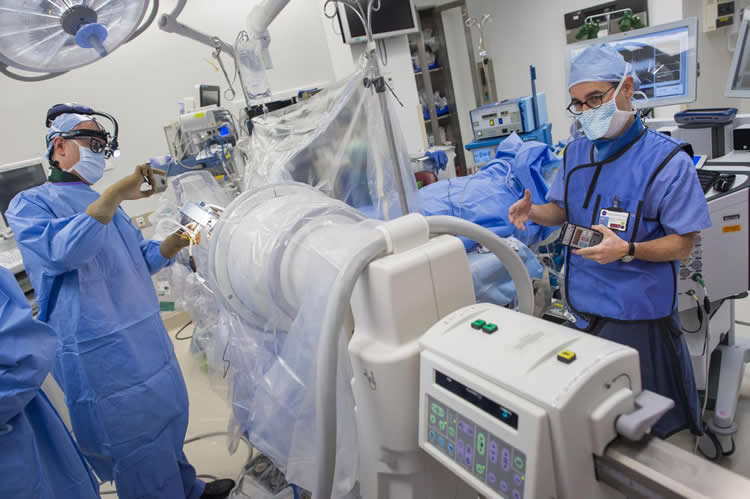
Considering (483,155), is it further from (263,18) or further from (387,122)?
(387,122)

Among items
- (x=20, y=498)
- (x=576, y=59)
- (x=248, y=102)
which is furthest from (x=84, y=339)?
(x=576, y=59)

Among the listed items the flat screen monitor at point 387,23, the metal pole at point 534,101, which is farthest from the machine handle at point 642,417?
the flat screen monitor at point 387,23

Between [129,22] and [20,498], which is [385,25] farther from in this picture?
[20,498]

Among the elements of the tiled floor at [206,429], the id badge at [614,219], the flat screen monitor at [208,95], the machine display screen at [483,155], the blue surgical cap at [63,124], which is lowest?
the tiled floor at [206,429]

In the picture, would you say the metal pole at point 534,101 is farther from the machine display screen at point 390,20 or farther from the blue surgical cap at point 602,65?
the blue surgical cap at point 602,65

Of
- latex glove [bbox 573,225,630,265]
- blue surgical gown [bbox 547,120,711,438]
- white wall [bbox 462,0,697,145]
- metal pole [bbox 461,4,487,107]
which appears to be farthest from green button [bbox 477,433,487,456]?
metal pole [bbox 461,4,487,107]

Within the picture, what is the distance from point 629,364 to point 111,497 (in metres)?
2.54

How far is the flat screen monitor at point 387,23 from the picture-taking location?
415 centimetres

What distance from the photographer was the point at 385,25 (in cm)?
423

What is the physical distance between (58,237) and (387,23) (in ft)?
11.8

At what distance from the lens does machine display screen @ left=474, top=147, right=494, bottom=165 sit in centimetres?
387

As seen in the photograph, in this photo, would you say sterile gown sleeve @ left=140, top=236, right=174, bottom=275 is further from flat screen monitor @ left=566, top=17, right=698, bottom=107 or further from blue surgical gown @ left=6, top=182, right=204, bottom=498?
flat screen monitor @ left=566, top=17, right=698, bottom=107

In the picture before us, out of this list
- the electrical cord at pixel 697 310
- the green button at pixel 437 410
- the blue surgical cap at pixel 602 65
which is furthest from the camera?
the electrical cord at pixel 697 310

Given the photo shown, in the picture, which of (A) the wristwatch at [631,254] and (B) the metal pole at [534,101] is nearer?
(A) the wristwatch at [631,254]
